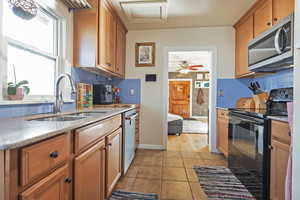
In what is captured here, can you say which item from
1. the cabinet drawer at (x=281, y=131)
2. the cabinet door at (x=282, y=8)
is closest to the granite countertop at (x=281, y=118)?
the cabinet drawer at (x=281, y=131)

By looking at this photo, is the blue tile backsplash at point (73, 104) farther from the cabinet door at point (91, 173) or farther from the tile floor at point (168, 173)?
the tile floor at point (168, 173)

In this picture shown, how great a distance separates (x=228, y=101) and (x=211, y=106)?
0.31m

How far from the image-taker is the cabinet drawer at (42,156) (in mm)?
652

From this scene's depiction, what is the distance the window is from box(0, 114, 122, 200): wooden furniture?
0.83 metres

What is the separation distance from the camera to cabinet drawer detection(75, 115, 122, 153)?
3.41 ft

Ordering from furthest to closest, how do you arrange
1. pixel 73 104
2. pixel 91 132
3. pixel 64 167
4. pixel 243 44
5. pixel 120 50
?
pixel 120 50
pixel 243 44
pixel 73 104
pixel 91 132
pixel 64 167

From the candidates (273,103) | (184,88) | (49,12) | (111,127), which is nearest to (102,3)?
(49,12)

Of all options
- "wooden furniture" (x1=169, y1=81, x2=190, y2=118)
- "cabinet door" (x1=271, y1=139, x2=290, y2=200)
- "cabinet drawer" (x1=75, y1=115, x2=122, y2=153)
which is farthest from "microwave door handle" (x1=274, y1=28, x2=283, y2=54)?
"wooden furniture" (x1=169, y1=81, x2=190, y2=118)

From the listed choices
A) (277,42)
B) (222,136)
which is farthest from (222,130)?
(277,42)

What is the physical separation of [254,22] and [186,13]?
38.9 inches

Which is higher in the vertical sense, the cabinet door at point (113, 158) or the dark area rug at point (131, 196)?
the cabinet door at point (113, 158)

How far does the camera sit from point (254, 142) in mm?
1668

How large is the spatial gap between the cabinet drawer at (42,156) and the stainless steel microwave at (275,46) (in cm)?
185

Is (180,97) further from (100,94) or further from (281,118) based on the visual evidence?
(281,118)
